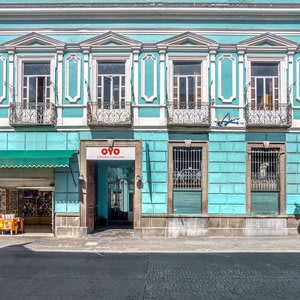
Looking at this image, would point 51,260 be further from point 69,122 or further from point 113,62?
point 113,62

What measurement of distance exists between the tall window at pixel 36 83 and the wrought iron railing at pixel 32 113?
27 centimetres

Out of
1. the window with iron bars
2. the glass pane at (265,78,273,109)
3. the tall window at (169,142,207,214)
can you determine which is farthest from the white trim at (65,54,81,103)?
the glass pane at (265,78,273,109)

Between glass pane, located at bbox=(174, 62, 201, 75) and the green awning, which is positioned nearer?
the green awning

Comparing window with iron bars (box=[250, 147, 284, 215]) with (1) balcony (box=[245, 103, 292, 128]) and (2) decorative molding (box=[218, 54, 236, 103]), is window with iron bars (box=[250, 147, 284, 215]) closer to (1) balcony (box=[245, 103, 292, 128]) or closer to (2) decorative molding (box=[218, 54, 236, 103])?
(1) balcony (box=[245, 103, 292, 128])

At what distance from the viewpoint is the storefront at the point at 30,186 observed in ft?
53.9

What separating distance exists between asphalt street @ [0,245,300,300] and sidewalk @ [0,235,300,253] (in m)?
0.93

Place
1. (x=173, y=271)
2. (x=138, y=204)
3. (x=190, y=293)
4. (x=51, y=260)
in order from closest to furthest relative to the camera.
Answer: (x=190, y=293) < (x=173, y=271) < (x=51, y=260) < (x=138, y=204)

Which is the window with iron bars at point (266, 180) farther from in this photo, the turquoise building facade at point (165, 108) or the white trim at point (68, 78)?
the white trim at point (68, 78)

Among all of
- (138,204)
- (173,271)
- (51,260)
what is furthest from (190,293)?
(138,204)

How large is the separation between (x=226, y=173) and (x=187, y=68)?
4.51 m

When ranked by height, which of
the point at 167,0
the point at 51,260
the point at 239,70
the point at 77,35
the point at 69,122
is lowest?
the point at 51,260

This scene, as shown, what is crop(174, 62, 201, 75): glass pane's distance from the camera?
1747 centimetres

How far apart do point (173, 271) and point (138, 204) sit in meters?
6.73

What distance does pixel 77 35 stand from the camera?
17391 millimetres
